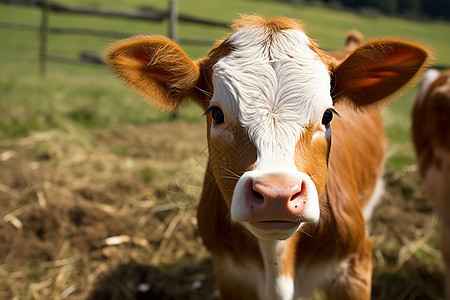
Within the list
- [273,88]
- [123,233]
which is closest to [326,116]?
[273,88]

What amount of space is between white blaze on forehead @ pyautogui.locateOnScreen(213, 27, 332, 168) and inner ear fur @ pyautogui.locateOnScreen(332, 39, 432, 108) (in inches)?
9.5

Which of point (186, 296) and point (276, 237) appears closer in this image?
point (276, 237)

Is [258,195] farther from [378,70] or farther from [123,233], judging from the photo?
[123,233]

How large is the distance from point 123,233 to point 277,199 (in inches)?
111

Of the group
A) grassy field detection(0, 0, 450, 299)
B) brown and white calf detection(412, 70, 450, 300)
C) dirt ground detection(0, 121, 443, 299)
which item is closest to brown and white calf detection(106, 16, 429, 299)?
grassy field detection(0, 0, 450, 299)

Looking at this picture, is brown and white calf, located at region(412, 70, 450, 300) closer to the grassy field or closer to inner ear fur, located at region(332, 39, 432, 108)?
the grassy field

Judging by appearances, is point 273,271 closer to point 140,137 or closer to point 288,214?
point 288,214

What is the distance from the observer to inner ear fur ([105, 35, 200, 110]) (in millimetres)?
2154

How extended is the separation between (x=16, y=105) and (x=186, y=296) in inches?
208

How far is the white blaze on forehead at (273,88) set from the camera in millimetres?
1797

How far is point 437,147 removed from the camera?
3.73m

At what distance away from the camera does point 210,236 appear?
2701 mm

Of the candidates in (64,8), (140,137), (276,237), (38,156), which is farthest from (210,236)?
(64,8)

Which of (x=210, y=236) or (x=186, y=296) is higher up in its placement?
(x=210, y=236)
